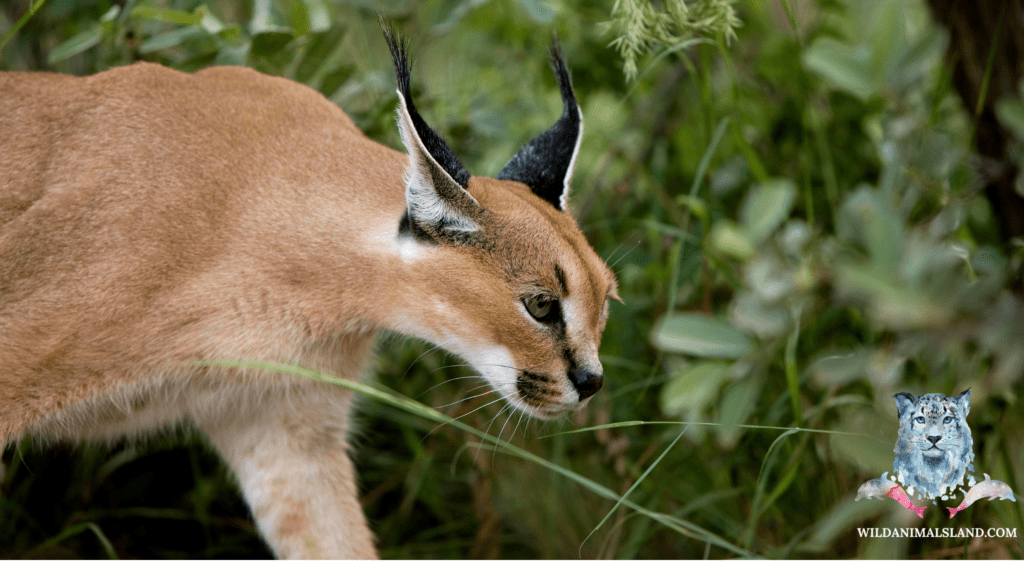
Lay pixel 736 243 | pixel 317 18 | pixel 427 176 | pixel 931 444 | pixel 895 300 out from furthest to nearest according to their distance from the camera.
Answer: pixel 317 18
pixel 427 176
pixel 931 444
pixel 736 243
pixel 895 300

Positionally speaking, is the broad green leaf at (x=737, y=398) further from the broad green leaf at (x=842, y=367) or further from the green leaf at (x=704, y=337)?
the broad green leaf at (x=842, y=367)

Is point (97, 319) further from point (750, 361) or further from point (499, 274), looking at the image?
point (750, 361)

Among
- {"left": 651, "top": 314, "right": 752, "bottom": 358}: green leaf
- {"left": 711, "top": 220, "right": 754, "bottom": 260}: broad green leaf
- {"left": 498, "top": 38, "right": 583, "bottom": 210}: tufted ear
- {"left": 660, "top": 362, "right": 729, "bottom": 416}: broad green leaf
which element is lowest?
{"left": 660, "top": 362, "right": 729, "bottom": 416}: broad green leaf

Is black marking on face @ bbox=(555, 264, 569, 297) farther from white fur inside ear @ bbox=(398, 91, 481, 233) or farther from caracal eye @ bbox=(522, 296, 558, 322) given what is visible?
white fur inside ear @ bbox=(398, 91, 481, 233)

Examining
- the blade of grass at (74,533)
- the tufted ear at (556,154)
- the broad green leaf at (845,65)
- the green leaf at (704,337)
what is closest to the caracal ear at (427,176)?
the tufted ear at (556,154)

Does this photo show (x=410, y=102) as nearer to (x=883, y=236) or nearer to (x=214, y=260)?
→ (x=214, y=260)

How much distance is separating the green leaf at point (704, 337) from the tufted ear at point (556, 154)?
0.64m

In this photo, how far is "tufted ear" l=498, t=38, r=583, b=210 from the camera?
2410 millimetres

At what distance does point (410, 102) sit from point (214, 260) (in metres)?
0.72

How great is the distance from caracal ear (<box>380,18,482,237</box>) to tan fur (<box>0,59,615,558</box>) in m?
0.06

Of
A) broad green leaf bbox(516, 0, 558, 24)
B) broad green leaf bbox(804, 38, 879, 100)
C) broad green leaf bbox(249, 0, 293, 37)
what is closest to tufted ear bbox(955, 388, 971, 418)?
broad green leaf bbox(804, 38, 879, 100)

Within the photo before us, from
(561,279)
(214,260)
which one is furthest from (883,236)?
(214,260)

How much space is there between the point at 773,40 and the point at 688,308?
1.23m

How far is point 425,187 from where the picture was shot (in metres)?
2.11
